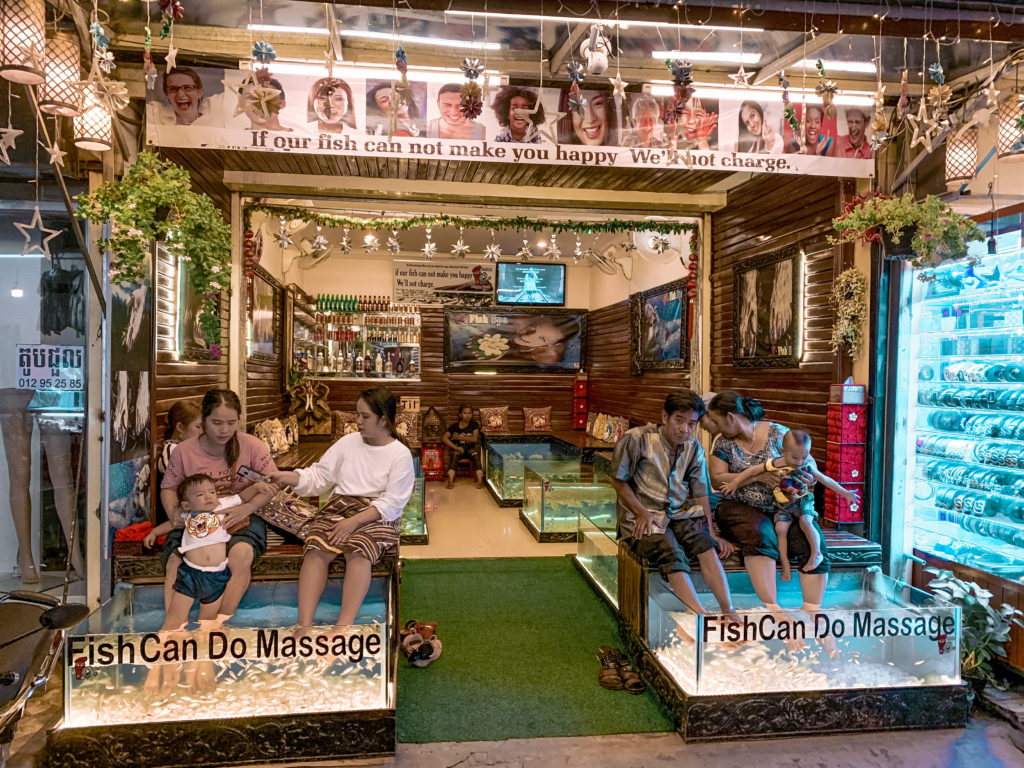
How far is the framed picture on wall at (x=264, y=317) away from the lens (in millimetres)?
6645

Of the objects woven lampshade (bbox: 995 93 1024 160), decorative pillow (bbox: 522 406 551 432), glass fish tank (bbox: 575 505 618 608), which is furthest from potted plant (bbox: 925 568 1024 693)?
decorative pillow (bbox: 522 406 551 432)

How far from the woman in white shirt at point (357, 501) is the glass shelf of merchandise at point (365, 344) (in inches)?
254

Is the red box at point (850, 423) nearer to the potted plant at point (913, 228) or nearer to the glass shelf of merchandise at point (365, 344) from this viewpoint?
the potted plant at point (913, 228)

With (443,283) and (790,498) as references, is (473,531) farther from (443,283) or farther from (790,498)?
(443,283)

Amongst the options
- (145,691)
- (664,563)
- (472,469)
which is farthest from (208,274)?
(472,469)

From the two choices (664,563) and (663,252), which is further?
(663,252)

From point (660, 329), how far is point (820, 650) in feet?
16.5

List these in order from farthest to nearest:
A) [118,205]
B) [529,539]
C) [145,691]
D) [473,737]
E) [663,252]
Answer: [663,252] → [529,539] → [118,205] → [473,737] → [145,691]

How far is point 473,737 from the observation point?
3051mm

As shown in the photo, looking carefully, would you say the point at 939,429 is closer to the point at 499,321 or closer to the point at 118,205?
the point at 118,205

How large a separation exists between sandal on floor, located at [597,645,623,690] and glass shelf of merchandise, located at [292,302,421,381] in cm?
719

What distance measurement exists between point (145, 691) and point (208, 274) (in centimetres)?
229

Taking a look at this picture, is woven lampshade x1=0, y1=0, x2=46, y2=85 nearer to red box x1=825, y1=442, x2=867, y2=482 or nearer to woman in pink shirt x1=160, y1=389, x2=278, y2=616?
woman in pink shirt x1=160, y1=389, x2=278, y2=616

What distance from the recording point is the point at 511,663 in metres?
3.80
